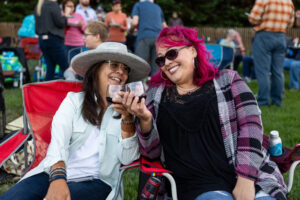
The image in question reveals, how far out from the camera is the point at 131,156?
2.20 metres

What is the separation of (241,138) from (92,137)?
1011 mm

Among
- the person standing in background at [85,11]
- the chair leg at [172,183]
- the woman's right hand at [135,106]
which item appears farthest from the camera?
the person standing in background at [85,11]

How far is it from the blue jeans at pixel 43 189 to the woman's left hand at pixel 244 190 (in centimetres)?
89

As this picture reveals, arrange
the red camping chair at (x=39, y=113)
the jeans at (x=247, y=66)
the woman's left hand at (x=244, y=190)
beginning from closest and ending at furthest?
the woman's left hand at (x=244, y=190) < the red camping chair at (x=39, y=113) < the jeans at (x=247, y=66)

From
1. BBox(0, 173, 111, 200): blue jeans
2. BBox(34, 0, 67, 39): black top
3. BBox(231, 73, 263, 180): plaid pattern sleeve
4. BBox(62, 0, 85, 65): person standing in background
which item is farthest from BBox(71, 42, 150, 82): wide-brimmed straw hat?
BBox(62, 0, 85, 65): person standing in background

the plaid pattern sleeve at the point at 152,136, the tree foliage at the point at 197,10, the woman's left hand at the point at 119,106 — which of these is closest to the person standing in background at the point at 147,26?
the plaid pattern sleeve at the point at 152,136

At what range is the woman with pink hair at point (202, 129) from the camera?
1970 mm

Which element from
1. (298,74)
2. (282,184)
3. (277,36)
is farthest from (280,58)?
(282,184)

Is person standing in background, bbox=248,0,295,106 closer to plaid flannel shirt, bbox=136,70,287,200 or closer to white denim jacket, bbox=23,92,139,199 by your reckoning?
plaid flannel shirt, bbox=136,70,287,200

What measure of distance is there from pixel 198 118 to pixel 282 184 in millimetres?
650

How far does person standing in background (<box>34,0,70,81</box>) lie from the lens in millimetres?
6004

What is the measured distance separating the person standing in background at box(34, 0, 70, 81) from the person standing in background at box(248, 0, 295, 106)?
3.48m

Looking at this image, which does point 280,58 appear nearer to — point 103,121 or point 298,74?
point 298,74

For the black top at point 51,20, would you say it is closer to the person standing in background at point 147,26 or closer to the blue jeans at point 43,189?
the person standing in background at point 147,26
